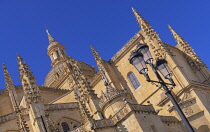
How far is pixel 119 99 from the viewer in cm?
2177

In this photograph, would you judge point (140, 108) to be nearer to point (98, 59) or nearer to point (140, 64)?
point (140, 64)

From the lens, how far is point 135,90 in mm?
29203

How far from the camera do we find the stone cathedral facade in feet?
61.3

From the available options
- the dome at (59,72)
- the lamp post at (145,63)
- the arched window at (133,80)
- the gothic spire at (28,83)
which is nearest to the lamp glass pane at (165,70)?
the lamp post at (145,63)

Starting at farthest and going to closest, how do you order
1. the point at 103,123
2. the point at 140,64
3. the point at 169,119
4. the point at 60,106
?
the point at 60,106 → the point at 169,119 → the point at 103,123 → the point at 140,64

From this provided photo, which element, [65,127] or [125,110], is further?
[65,127]

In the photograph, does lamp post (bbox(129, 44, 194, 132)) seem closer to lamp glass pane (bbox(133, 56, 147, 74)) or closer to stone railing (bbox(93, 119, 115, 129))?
lamp glass pane (bbox(133, 56, 147, 74))

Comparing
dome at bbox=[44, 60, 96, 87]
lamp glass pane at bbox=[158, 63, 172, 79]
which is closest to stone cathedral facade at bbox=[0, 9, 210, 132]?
dome at bbox=[44, 60, 96, 87]

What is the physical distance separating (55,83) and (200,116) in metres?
25.1

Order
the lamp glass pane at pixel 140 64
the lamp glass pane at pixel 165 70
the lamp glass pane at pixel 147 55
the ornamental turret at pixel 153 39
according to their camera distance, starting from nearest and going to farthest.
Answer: the lamp glass pane at pixel 140 64 → the lamp glass pane at pixel 147 55 → the lamp glass pane at pixel 165 70 → the ornamental turret at pixel 153 39

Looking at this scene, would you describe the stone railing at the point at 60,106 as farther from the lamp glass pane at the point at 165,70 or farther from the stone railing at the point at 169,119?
the lamp glass pane at the point at 165,70

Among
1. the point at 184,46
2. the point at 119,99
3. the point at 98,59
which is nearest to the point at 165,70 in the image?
the point at 119,99

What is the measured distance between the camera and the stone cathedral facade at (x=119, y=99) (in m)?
18.7

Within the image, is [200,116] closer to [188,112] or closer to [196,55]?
[188,112]
